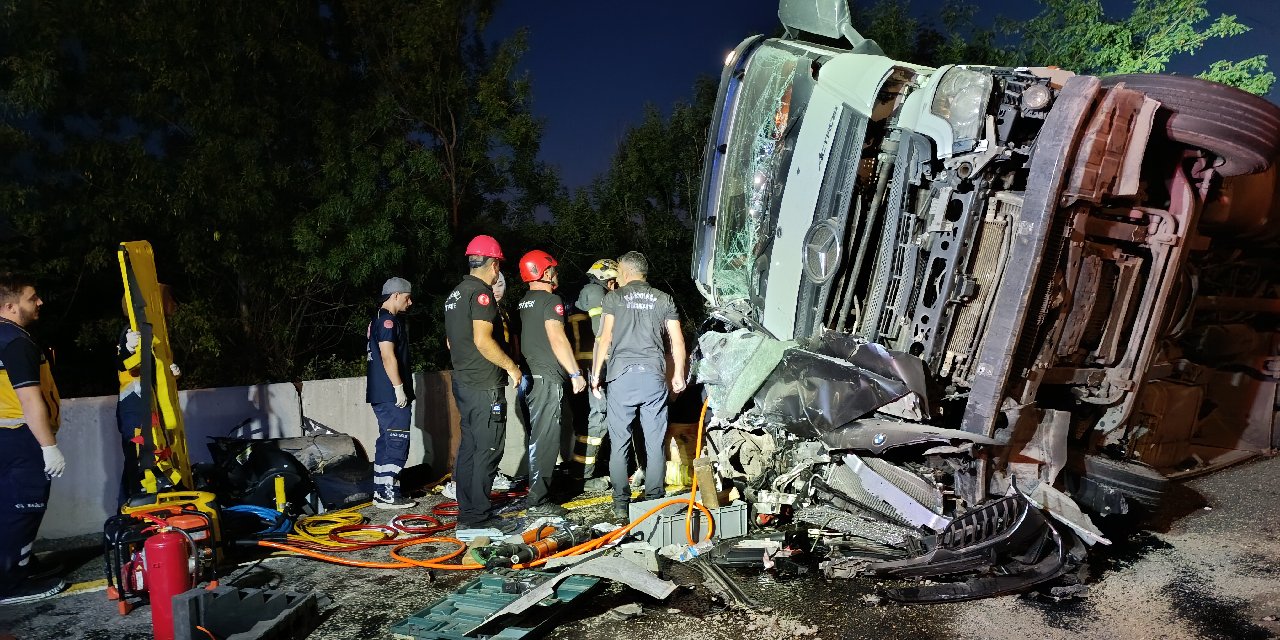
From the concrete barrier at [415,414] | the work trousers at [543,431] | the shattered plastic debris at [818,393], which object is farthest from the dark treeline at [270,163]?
the shattered plastic debris at [818,393]

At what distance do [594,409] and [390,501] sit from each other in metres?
1.60

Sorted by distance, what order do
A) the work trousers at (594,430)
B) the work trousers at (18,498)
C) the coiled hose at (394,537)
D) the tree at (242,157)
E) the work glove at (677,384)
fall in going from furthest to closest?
the tree at (242,157) < the work trousers at (594,430) < the work glove at (677,384) < the coiled hose at (394,537) < the work trousers at (18,498)

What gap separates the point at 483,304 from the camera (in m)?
4.73

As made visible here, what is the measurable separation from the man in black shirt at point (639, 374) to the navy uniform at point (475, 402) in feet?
2.48

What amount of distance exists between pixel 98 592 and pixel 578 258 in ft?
26.9

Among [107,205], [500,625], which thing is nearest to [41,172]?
[107,205]

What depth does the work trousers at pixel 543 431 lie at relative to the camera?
5.14 metres

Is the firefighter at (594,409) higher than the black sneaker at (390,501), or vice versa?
the firefighter at (594,409)

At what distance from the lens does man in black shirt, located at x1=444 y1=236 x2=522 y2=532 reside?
4656 millimetres

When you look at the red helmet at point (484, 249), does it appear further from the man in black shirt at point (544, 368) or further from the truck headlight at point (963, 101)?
the truck headlight at point (963, 101)

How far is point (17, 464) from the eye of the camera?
385cm

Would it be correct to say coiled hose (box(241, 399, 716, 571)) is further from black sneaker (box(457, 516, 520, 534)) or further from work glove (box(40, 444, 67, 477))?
work glove (box(40, 444, 67, 477))

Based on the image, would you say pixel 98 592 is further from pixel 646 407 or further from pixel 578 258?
pixel 578 258

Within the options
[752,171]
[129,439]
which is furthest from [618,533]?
[129,439]
